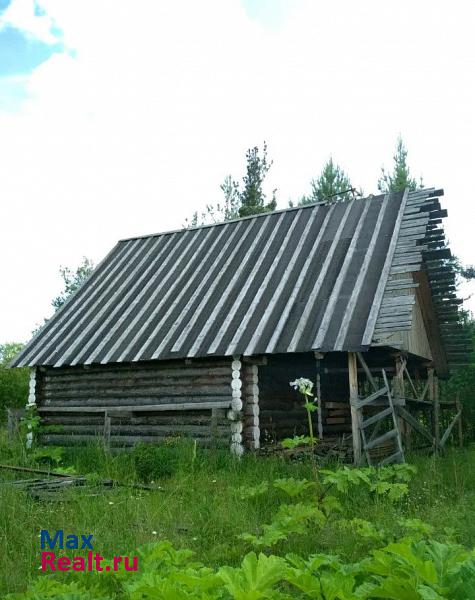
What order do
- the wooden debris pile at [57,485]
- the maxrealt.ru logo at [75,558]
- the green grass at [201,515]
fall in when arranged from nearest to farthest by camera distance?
the maxrealt.ru logo at [75,558] < the green grass at [201,515] < the wooden debris pile at [57,485]

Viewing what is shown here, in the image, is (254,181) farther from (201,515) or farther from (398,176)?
(201,515)

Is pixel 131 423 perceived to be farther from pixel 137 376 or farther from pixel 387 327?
pixel 387 327

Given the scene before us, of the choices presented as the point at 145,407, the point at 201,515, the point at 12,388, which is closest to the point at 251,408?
the point at 145,407

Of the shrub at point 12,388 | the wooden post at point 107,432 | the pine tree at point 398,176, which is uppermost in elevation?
the pine tree at point 398,176

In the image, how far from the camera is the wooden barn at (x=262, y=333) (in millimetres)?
11969

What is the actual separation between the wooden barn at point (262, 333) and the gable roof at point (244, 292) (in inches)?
1.7

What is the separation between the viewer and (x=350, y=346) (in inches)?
430

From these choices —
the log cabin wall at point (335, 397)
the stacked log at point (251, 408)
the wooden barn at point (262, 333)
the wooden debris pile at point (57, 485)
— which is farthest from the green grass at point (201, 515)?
the log cabin wall at point (335, 397)

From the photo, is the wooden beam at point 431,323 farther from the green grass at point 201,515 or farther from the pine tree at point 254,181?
the pine tree at point 254,181

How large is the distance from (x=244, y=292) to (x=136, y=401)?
351 centimetres

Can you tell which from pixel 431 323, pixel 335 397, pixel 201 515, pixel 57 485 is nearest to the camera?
pixel 201 515

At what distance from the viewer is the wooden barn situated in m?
12.0

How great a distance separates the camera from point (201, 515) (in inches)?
278

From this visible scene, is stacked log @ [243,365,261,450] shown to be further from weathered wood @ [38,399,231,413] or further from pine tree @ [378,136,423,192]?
pine tree @ [378,136,423,192]
